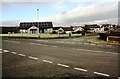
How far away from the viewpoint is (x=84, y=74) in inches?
344

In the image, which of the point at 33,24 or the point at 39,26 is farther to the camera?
the point at 33,24

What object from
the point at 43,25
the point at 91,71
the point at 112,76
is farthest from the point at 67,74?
the point at 43,25

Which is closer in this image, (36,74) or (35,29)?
(36,74)

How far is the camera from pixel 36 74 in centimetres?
882

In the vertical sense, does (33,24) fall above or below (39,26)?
above

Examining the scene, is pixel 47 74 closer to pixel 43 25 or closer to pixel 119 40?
pixel 119 40

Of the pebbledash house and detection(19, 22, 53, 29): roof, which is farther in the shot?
detection(19, 22, 53, 29): roof

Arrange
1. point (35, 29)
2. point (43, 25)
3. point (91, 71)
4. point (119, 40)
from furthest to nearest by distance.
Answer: point (43, 25)
point (35, 29)
point (119, 40)
point (91, 71)

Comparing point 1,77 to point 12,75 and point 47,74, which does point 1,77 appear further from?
point 47,74

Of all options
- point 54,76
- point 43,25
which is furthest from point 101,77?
point 43,25

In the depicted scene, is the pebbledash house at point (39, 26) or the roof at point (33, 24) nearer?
the pebbledash house at point (39, 26)

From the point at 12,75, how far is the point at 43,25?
89876mm

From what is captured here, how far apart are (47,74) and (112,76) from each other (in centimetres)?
272

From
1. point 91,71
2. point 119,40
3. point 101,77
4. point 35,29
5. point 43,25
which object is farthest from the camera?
point 43,25
